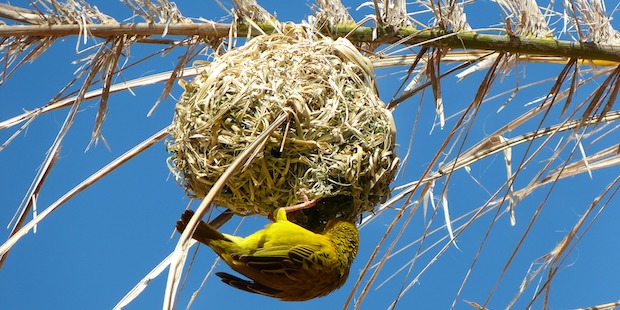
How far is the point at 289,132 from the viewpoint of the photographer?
2.43m

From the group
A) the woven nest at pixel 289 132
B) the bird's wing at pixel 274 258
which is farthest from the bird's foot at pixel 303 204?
the bird's wing at pixel 274 258

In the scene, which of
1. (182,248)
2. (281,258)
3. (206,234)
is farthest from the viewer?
(206,234)

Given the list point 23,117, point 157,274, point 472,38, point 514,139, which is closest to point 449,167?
point 514,139

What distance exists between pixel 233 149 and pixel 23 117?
672mm

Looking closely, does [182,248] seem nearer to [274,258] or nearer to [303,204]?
[274,258]

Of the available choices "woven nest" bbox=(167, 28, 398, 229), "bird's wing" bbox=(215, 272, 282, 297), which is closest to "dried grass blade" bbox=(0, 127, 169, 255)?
"woven nest" bbox=(167, 28, 398, 229)

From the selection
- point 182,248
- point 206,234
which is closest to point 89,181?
point 206,234

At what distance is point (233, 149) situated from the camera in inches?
96.4

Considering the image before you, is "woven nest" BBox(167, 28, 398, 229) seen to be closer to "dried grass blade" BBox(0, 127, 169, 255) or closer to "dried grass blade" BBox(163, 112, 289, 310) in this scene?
"dried grass blade" BBox(0, 127, 169, 255)

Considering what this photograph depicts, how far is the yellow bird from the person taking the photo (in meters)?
2.34

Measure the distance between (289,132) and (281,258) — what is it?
0.32 metres

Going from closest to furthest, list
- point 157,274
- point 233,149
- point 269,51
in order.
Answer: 1. point 157,274
2. point 233,149
3. point 269,51

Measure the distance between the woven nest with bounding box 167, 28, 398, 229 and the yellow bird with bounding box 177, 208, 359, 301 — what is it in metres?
0.12

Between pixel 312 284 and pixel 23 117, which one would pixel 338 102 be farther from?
pixel 23 117
